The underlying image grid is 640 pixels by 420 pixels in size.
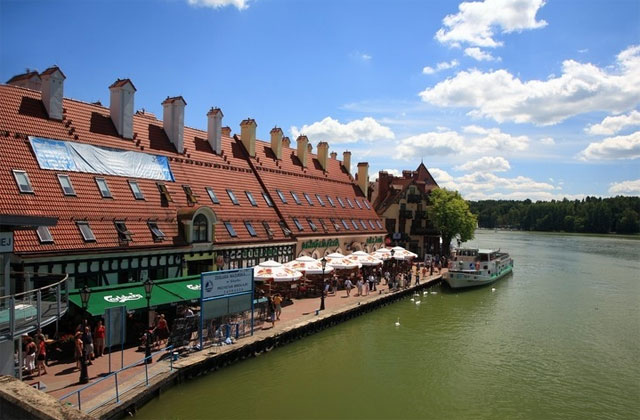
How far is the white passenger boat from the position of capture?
42438mm

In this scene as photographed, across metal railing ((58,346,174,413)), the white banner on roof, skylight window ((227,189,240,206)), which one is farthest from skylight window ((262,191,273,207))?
metal railing ((58,346,174,413))

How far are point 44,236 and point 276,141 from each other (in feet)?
78.5

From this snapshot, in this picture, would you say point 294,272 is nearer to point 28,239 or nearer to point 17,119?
point 28,239

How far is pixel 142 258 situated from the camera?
23.1m

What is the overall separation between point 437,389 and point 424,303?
1761 cm

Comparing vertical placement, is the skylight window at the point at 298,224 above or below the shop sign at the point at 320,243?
above

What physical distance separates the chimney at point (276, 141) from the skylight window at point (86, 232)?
21.2m

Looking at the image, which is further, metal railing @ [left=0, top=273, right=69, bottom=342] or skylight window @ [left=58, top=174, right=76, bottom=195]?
skylight window @ [left=58, top=174, right=76, bottom=195]

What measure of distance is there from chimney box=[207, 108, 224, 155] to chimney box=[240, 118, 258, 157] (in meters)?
3.60

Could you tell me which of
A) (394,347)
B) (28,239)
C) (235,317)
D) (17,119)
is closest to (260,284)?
(235,317)

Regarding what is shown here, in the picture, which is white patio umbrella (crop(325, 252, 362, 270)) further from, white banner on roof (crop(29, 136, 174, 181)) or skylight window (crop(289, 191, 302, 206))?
white banner on roof (crop(29, 136, 174, 181))

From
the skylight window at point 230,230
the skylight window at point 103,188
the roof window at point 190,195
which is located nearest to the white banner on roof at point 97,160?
the skylight window at point 103,188

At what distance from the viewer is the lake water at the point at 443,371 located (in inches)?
634

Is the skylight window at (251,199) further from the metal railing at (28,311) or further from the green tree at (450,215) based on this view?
the green tree at (450,215)
